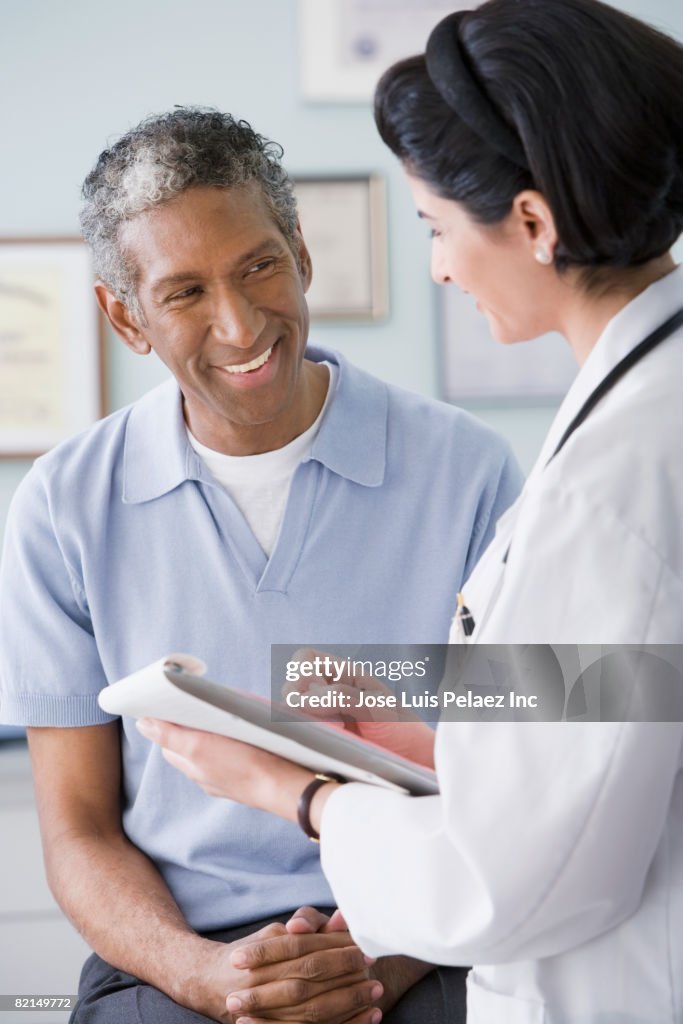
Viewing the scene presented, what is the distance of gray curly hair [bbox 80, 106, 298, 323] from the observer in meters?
Answer: 1.45

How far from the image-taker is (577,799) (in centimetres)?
82

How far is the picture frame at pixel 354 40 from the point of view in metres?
2.51

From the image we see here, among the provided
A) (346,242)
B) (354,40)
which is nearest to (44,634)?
(346,242)

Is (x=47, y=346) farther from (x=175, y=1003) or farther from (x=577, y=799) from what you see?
(x=577, y=799)

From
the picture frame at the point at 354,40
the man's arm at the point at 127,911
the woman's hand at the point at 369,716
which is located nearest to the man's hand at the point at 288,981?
the man's arm at the point at 127,911

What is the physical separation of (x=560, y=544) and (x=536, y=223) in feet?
0.95

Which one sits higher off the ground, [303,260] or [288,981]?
[303,260]

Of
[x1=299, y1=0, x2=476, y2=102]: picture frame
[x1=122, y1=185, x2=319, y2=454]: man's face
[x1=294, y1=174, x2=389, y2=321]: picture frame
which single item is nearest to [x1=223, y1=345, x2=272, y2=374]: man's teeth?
[x1=122, y1=185, x2=319, y2=454]: man's face

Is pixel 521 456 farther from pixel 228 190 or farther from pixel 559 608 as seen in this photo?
pixel 559 608

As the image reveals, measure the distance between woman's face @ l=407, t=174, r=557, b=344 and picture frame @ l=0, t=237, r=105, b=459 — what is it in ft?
5.40

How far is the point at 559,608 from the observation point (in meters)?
0.84

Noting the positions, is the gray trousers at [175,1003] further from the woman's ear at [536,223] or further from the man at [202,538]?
the woman's ear at [536,223]

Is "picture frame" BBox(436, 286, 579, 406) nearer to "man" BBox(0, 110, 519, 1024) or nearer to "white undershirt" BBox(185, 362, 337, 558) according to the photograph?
"man" BBox(0, 110, 519, 1024)

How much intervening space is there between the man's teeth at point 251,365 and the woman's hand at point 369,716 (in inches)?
16.7
